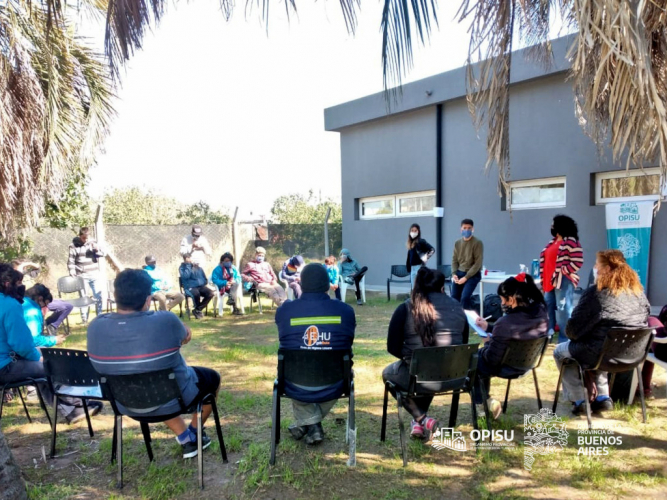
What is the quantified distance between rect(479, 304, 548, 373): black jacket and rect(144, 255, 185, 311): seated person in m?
5.91

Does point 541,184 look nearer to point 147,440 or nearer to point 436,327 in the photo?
point 436,327

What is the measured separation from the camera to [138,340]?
2.71 m

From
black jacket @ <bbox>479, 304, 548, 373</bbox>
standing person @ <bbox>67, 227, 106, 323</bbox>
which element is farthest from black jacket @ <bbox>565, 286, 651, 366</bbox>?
standing person @ <bbox>67, 227, 106, 323</bbox>

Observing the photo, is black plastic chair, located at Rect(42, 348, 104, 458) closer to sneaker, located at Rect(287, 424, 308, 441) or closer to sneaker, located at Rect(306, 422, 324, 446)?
sneaker, located at Rect(287, 424, 308, 441)

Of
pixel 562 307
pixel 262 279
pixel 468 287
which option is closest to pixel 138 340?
pixel 562 307

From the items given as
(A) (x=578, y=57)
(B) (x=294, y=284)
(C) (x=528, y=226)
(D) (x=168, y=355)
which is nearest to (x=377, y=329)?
(B) (x=294, y=284)

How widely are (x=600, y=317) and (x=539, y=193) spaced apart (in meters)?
5.97

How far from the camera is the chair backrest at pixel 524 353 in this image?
136 inches

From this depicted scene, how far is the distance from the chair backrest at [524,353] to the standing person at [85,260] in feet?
23.6

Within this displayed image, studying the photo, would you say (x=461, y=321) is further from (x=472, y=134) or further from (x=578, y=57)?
(x=472, y=134)

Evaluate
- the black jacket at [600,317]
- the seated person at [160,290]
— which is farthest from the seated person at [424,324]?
the seated person at [160,290]

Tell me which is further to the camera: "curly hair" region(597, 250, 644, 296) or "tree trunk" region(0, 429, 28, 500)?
"curly hair" region(597, 250, 644, 296)

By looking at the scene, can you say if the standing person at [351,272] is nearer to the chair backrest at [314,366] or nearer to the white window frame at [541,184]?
the white window frame at [541,184]

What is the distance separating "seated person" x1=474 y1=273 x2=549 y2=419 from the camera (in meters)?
3.46
